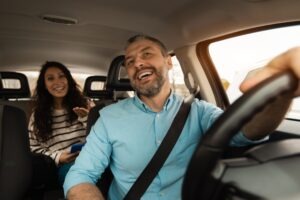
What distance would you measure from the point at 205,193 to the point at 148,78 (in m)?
1.17

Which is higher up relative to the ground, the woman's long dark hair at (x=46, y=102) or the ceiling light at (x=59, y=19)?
the ceiling light at (x=59, y=19)

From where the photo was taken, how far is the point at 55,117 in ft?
8.67

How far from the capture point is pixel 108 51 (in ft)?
11.0

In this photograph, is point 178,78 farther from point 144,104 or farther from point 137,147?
point 137,147

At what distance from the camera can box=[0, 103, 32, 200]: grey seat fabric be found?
1.75 meters

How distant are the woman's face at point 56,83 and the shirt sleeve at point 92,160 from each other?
3.62 feet

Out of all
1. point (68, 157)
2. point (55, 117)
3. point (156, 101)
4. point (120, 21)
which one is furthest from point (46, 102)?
point (156, 101)

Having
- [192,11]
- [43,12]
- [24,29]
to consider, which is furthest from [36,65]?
[192,11]

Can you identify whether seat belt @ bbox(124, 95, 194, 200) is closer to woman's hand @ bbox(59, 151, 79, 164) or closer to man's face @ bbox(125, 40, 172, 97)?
man's face @ bbox(125, 40, 172, 97)

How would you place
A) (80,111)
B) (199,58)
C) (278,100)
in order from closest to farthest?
(278,100) < (199,58) < (80,111)

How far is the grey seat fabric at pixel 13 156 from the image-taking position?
1.75m

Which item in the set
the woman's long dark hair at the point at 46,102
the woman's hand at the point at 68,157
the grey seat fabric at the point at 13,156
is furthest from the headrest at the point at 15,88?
the grey seat fabric at the point at 13,156

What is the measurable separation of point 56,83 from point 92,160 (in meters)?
1.28

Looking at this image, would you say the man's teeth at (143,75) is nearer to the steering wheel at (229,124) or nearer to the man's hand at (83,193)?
the man's hand at (83,193)
